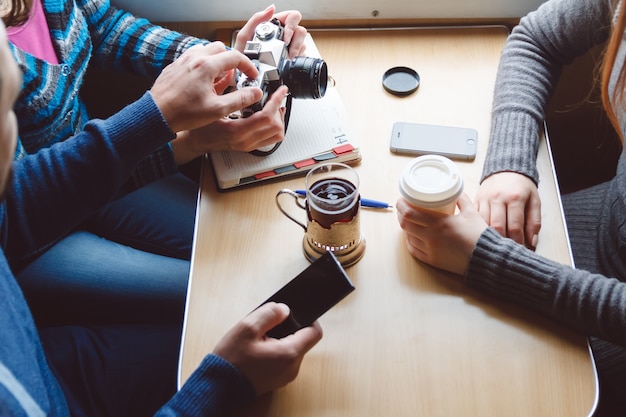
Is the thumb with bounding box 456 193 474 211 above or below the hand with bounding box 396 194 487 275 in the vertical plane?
above

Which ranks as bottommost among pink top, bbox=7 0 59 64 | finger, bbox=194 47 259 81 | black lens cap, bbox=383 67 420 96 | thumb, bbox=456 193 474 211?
thumb, bbox=456 193 474 211

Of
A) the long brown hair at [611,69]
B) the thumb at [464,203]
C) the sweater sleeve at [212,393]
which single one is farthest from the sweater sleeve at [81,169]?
the long brown hair at [611,69]

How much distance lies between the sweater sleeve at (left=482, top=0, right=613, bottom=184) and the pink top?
775mm

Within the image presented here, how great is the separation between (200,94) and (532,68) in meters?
0.58

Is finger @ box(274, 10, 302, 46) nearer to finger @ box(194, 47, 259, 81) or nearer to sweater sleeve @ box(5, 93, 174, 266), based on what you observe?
finger @ box(194, 47, 259, 81)

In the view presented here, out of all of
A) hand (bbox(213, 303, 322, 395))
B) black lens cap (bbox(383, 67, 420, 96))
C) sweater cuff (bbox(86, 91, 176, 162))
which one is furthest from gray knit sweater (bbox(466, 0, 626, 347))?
sweater cuff (bbox(86, 91, 176, 162))

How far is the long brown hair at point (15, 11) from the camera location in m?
0.96

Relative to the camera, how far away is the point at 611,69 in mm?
865

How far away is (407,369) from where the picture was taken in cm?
74

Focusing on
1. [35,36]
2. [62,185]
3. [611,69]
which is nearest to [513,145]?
[611,69]

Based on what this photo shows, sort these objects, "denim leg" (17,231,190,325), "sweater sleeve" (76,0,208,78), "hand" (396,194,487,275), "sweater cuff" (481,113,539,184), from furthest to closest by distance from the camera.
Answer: "sweater sleeve" (76,0,208,78), "denim leg" (17,231,190,325), "sweater cuff" (481,113,539,184), "hand" (396,194,487,275)

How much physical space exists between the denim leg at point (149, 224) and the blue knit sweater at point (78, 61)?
164 millimetres

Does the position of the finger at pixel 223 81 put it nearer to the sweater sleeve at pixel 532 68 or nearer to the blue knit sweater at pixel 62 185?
the blue knit sweater at pixel 62 185

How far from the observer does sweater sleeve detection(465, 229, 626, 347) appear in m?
0.75
